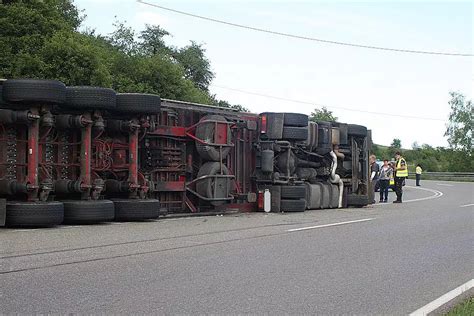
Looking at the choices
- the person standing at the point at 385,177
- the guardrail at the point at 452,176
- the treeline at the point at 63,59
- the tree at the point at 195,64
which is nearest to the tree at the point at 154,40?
the tree at the point at 195,64

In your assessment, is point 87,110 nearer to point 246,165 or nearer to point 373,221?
point 246,165

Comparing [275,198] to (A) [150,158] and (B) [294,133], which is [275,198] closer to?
(B) [294,133]

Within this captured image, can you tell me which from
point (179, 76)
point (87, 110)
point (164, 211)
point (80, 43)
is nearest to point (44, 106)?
point (87, 110)

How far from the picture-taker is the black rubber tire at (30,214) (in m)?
10.4

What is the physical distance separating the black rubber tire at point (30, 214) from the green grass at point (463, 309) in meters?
7.05

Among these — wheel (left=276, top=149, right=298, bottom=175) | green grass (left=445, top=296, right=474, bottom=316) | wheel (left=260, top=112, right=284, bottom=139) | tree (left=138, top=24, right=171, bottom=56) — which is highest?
tree (left=138, top=24, right=171, bottom=56)

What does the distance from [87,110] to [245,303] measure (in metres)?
7.11

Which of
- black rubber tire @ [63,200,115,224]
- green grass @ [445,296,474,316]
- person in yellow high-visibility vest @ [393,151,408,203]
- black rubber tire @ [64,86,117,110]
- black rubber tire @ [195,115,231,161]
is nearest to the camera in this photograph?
green grass @ [445,296,474,316]

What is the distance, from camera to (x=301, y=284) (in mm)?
6492

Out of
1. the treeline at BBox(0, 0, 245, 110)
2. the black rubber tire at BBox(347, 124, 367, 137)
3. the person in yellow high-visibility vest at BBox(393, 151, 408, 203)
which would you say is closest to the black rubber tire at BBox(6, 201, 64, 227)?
the black rubber tire at BBox(347, 124, 367, 137)

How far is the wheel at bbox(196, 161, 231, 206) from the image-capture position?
46.2 ft

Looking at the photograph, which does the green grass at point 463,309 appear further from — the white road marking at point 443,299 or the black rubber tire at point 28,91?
the black rubber tire at point 28,91

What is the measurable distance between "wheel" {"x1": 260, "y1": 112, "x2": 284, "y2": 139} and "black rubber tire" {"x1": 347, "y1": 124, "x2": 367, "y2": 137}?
11.5ft

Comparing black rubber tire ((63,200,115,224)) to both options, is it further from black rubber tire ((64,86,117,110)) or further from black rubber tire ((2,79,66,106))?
black rubber tire ((2,79,66,106))
